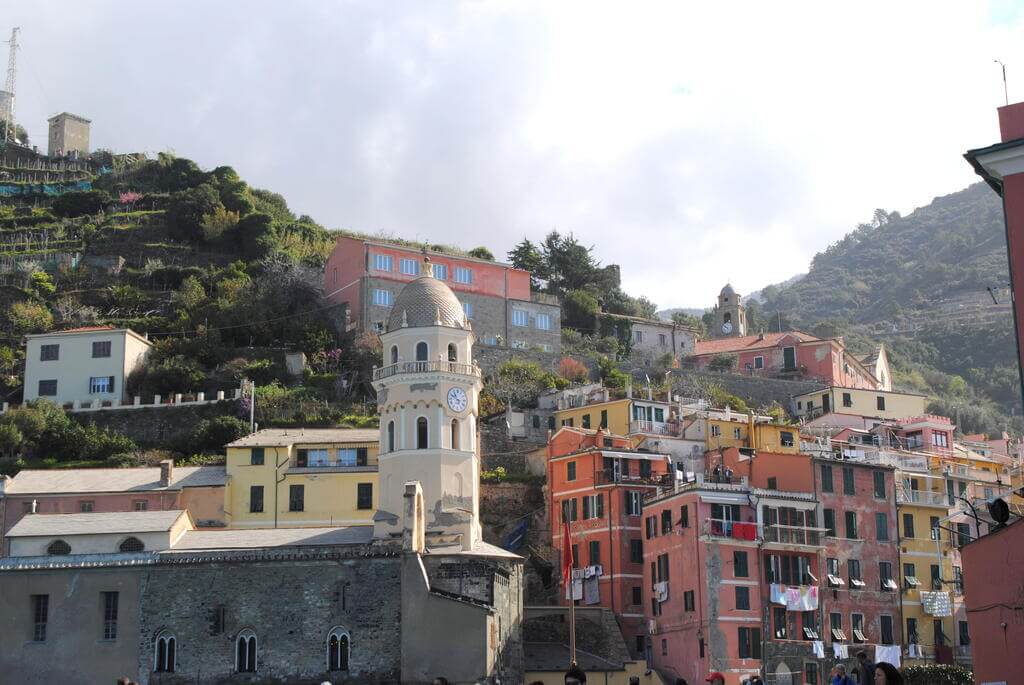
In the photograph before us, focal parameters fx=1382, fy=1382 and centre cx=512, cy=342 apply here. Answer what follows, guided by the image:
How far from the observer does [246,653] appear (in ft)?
180

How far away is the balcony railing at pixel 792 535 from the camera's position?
6197 cm

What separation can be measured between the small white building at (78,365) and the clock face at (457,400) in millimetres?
30543

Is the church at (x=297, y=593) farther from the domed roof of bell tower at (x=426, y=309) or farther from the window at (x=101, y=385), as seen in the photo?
the window at (x=101, y=385)

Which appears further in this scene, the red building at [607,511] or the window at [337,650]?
the red building at [607,511]

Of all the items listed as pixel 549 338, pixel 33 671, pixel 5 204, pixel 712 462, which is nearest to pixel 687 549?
pixel 712 462

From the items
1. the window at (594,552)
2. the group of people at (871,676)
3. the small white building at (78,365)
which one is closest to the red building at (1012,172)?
the group of people at (871,676)

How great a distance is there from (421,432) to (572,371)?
3134cm

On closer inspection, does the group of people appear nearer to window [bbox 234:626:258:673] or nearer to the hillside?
window [bbox 234:626:258:673]

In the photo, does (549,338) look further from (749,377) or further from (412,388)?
(412,388)

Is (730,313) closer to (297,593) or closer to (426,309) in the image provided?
(426,309)

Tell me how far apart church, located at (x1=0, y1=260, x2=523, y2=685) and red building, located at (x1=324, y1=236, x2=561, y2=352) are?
3005 cm

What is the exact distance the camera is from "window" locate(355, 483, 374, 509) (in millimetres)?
66188

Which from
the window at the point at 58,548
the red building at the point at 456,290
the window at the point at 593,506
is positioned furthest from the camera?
the red building at the point at 456,290

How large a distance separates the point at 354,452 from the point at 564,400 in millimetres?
17266
